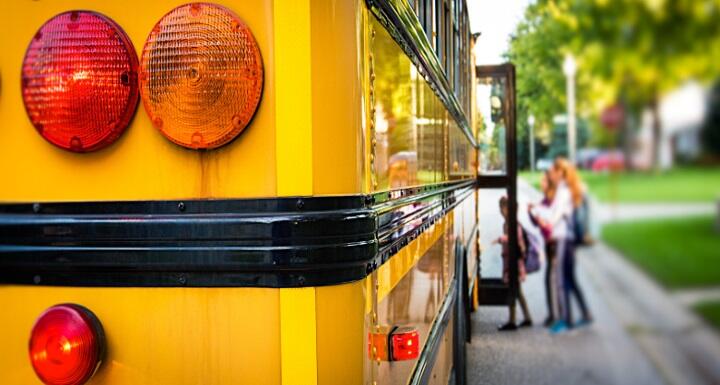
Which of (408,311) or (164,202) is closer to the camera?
(164,202)

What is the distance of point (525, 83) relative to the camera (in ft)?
3.06

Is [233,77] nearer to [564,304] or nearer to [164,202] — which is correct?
[164,202]

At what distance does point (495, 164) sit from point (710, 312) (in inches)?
269

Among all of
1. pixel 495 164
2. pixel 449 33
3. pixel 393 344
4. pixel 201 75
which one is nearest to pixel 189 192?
pixel 201 75

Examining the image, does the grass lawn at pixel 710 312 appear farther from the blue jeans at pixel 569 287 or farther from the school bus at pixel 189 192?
the school bus at pixel 189 192

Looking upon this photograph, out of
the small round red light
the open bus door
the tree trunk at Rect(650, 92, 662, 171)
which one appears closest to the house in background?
the tree trunk at Rect(650, 92, 662, 171)

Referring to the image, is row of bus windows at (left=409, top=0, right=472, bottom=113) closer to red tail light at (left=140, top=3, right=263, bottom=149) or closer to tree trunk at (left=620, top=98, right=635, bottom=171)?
red tail light at (left=140, top=3, right=263, bottom=149)

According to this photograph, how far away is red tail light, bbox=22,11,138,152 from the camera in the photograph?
1484 mm

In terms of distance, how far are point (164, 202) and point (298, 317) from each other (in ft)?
1.22

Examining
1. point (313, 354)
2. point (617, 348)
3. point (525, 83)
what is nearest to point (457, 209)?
point (313, 354)

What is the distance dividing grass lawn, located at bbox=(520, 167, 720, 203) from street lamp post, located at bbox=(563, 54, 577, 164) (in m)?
0.07

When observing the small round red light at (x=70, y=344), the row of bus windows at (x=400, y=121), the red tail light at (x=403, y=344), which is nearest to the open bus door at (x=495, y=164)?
the row of bus windows at (x=400, y=121)

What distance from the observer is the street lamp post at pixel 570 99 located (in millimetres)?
631

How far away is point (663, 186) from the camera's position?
20.6 inches
